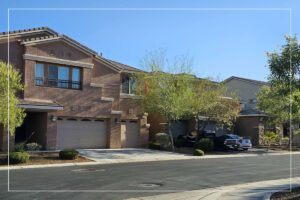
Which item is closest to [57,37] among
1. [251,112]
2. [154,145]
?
[154,145]

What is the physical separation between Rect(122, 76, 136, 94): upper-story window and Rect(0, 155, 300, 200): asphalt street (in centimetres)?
1467

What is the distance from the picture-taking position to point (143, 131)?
35.8 meters

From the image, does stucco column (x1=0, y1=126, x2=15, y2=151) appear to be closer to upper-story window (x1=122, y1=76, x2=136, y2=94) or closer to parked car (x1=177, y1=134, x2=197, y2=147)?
upper-story window (x1=122, y1=76, x2=136, y2=94)

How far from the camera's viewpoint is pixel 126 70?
117 ft

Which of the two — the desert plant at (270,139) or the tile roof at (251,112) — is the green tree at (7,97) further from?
the tile roof at (251,112)

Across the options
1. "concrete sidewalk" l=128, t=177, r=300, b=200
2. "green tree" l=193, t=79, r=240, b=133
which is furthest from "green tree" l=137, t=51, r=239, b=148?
"concrete sidewalk" l=128, t=177, r=300, b=200

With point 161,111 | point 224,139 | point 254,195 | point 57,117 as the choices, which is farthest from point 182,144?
point 254,195

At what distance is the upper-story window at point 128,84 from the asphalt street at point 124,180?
14.7 m

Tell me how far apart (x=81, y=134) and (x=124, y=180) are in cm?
1574

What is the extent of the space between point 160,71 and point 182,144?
7.58 meters

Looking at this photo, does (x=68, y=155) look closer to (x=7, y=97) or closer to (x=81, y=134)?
(x=7, y=97)

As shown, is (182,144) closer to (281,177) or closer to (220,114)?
(220,114)

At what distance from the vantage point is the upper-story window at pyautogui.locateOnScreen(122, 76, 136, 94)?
35.9m

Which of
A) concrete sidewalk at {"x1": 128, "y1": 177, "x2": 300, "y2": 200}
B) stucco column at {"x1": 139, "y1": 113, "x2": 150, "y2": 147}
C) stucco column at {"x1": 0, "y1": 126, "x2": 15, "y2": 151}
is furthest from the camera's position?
stucco column at {"x1": 139, "y1": 113, "x2": 150, "y2": 147}
